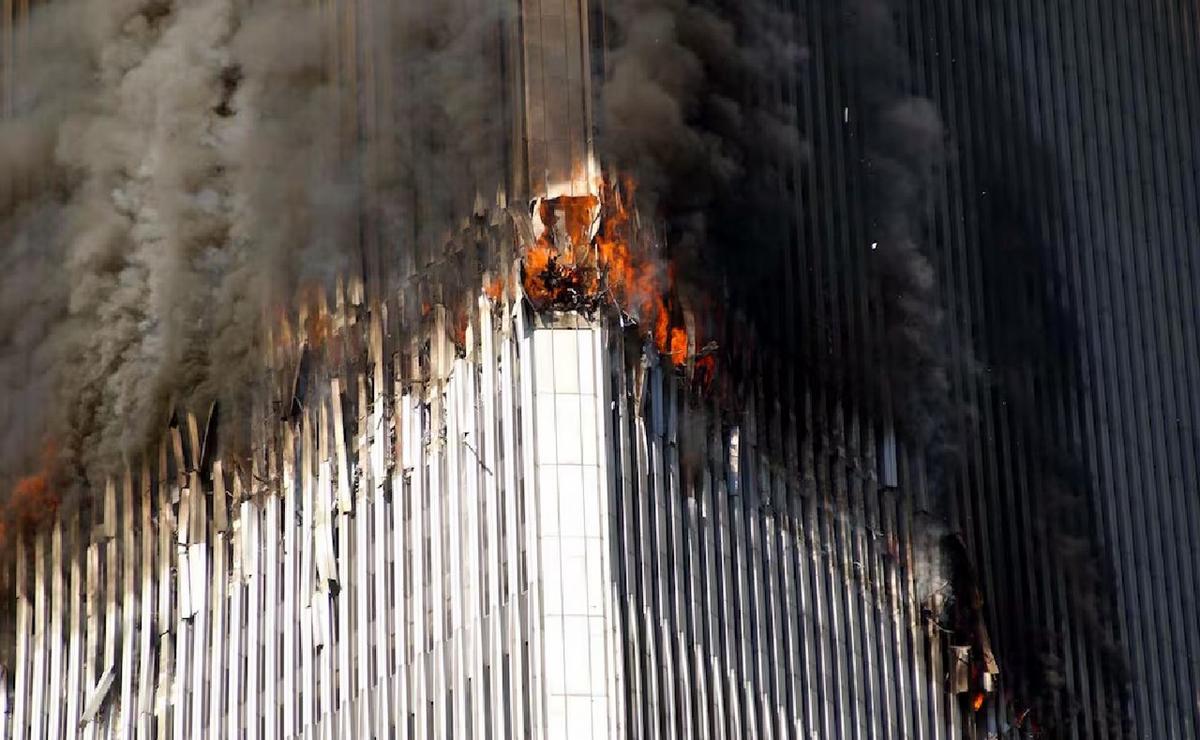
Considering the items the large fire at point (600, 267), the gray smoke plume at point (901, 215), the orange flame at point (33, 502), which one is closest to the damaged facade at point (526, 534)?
the large fire at point (600, 267)

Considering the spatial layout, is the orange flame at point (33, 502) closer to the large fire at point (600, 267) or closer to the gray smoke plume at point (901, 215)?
the large fire at point (600, 267)

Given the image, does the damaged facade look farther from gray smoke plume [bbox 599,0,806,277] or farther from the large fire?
gray smoke plume [bbox 599,0,806,277]

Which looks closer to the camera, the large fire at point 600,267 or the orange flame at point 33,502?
the large fire at point 600,267

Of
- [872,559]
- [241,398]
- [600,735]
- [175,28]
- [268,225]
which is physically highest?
[175,28]

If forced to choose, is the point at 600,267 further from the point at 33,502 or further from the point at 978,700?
the point at 33,502

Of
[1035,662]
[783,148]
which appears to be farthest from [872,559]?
[783,148]

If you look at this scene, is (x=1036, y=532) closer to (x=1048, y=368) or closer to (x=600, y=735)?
(x=1048, y=368)

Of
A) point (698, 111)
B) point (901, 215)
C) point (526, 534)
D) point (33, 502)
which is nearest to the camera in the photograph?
point (526, 534)

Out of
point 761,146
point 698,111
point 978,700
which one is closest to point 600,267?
point 698,111
